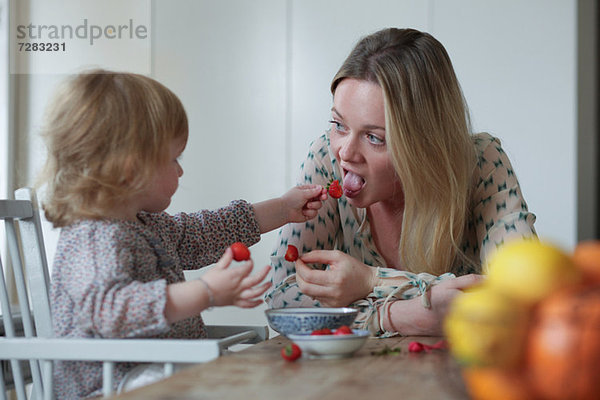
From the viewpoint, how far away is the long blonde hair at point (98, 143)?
1261 millimetres

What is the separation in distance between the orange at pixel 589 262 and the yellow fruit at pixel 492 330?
3.4 inches

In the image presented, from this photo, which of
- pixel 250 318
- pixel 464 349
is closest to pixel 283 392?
pixel 464 349

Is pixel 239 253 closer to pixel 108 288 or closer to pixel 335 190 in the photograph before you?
pixel 108 288

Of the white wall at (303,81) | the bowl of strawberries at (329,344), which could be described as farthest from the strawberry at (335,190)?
the white wall at (303,81)

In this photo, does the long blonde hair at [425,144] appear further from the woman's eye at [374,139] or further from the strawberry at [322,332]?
the strawberry at [322,332]

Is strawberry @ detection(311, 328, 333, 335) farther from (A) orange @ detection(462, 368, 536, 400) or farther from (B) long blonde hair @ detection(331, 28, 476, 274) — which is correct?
(B) long blonde hair @ detection(331, 28, 476, 274)

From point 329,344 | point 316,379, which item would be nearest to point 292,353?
point 329,344

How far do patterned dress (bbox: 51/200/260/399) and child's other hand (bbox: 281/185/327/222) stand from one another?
0.33m

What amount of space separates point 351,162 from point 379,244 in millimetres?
283

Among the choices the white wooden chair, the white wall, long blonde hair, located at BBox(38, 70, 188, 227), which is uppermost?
the white wall

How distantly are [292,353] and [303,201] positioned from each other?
2.59 ft

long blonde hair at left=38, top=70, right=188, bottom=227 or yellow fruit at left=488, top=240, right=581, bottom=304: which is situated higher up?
long blonde hair at left=38, top=70, right=188, bottom=227

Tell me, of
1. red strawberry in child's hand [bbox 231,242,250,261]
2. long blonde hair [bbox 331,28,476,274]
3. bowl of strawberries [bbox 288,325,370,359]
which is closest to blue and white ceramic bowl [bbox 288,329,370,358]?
bowl of strawberries [bbox 288,325,370,359]

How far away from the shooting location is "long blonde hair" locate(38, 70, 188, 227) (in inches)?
49.6
